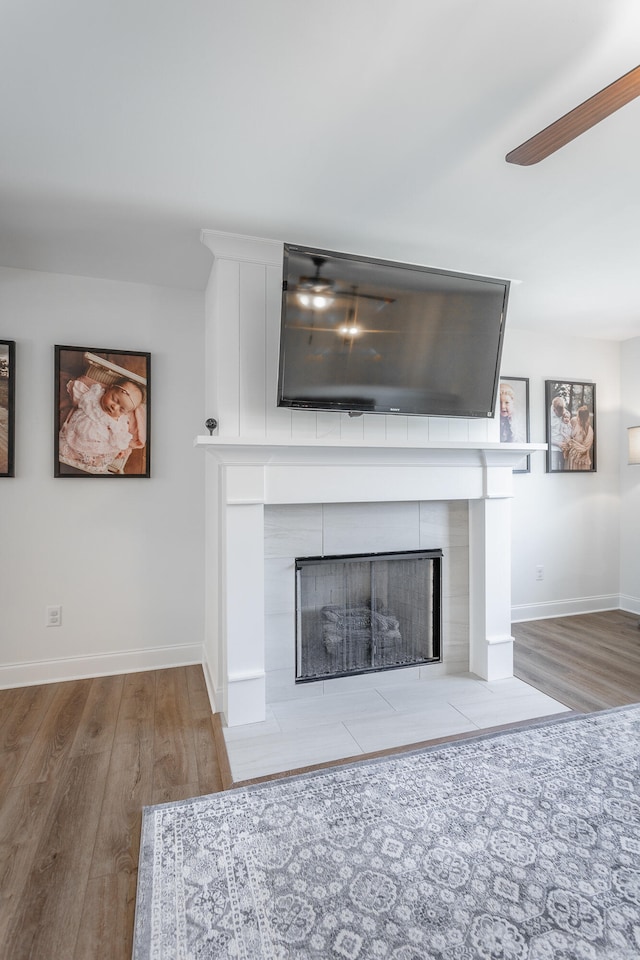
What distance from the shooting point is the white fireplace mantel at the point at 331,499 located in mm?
2357

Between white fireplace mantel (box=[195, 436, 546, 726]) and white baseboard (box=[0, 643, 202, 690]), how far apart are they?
660mm

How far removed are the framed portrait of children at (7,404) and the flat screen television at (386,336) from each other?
5.21 ft

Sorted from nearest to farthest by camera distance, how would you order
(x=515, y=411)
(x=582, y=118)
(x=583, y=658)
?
(x=582, y=118) < (x=583, y=658) < (x=515, y=411)

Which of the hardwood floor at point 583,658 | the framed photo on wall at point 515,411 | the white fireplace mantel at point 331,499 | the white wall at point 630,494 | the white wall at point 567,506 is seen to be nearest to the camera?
the white fireplace mantel at point 331,499

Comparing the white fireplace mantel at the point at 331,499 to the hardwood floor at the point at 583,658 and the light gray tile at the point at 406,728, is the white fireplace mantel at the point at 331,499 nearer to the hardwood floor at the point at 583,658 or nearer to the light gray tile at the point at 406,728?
the hardwood floor at the point at 583,658

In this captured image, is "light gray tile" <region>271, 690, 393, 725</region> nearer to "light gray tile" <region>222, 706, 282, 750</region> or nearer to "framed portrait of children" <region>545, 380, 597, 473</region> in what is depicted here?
"light gray tile" <region>222, 706, 282, 750</region>

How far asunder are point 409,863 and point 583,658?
2181mm

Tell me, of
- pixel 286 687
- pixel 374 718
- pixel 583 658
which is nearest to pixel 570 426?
pixel 583 658

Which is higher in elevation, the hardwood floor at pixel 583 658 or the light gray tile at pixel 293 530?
the light gray tile at pixel 293 530

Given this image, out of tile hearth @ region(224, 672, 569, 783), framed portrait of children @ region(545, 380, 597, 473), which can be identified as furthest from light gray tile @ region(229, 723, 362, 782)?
framed portrait of children @ region(545, 380, 597, 473)

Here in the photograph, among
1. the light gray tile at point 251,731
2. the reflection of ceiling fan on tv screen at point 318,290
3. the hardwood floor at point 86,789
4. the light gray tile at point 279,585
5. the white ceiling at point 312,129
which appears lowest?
the hardwood floor at point 86,789

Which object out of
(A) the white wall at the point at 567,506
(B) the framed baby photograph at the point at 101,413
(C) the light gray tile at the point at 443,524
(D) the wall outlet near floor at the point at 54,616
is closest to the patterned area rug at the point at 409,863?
(C) the light gray tile at the point at 443,524

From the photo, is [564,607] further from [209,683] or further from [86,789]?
[86,789]

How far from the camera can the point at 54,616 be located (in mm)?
2838
